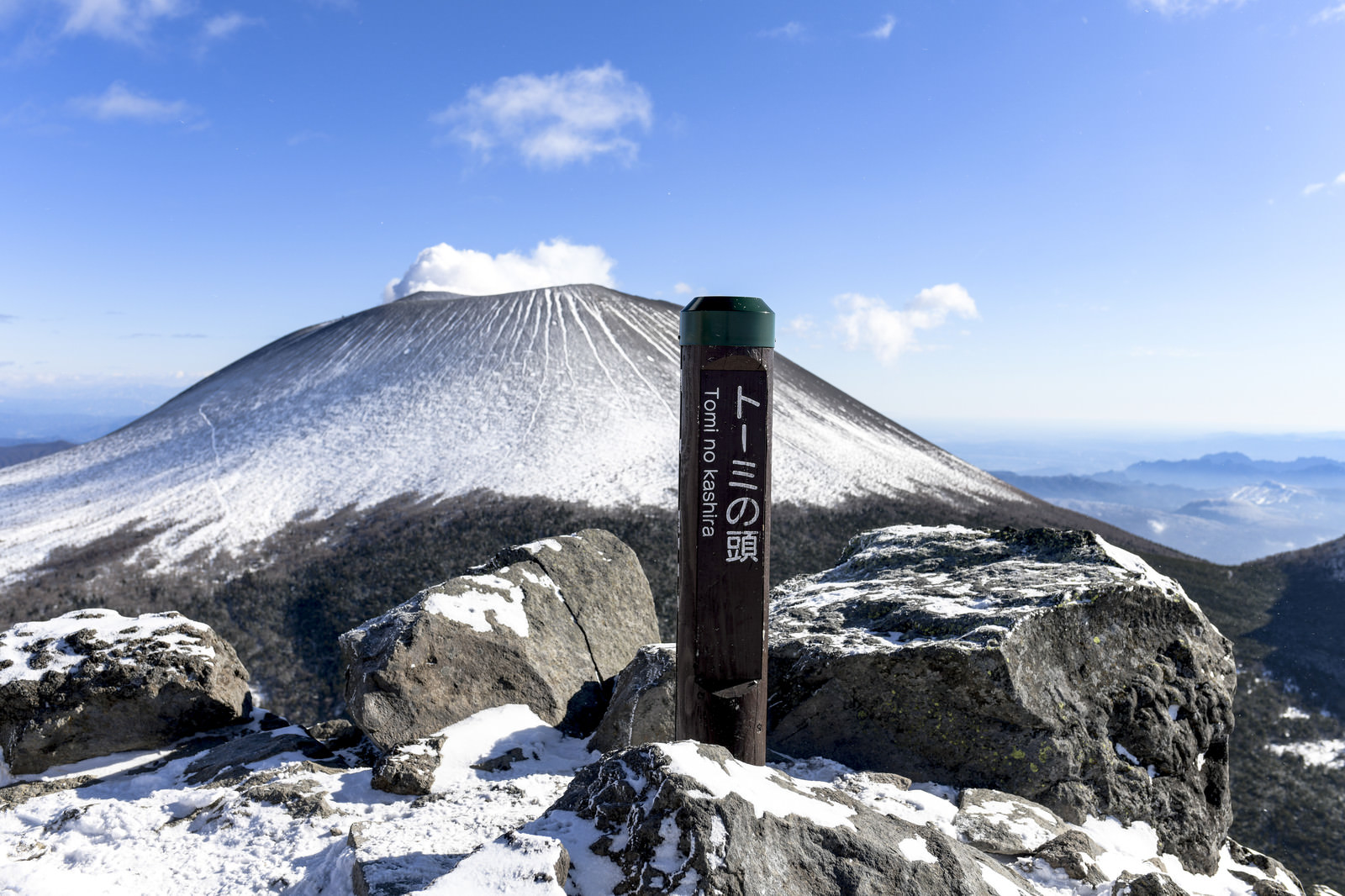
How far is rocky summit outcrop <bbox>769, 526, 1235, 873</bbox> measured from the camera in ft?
25.2

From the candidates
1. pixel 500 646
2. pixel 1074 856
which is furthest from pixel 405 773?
pixel 1074 856

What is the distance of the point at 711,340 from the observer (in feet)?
19.5

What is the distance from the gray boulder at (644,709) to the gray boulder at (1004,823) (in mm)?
3332

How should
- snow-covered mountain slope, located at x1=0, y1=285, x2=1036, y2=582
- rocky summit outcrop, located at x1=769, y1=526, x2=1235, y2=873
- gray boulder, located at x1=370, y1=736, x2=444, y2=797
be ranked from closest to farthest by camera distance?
gray boulder, located at x1=370, y1=736, x2=444, y2=797
rocky summit outcrop, located at x1=769, y1=526, x2=1235, y2=873
snow-covered mountain slope, located at x1=0, y1=285, x2=1036, y2=582

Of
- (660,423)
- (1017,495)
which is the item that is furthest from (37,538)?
(1017,495)

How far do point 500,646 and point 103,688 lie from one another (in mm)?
5272

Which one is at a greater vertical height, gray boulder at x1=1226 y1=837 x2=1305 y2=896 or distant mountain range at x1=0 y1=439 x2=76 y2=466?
distant mountain range at x1=0 y1=439 x2=76 y2=466

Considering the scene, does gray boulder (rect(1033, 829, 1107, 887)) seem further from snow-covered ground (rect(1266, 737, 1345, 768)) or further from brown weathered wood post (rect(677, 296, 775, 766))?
snow-covered ground (rect(1266, 737, 1345, 768))

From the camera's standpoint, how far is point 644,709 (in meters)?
8.59

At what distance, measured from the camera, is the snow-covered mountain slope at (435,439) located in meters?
39.8

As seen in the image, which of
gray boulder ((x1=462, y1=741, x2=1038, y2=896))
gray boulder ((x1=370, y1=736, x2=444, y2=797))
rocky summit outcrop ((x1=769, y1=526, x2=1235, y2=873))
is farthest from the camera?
rocky summit outcrop ((x1=769, y1=526, x2=1235, y2=873))

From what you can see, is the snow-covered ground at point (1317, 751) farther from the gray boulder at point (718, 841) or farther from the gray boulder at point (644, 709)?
Answer: the gray boulder at point (718, 841)

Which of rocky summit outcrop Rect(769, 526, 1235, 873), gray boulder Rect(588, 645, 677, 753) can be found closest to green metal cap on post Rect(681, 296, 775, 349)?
gray boulder Rect(588, 645, 677, 753)

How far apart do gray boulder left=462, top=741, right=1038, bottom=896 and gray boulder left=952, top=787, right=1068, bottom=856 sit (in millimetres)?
1199
